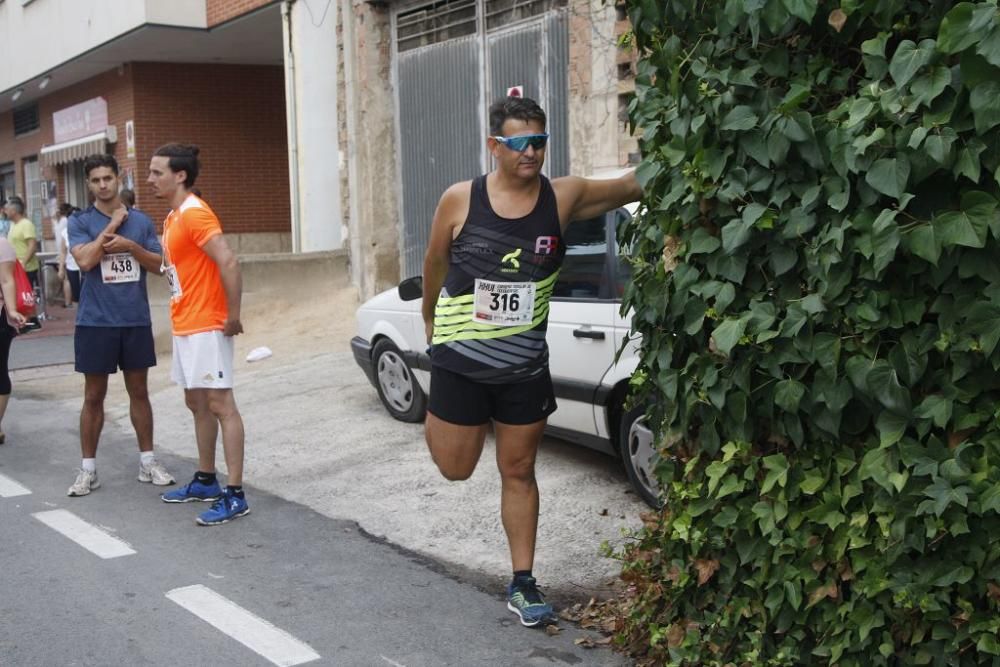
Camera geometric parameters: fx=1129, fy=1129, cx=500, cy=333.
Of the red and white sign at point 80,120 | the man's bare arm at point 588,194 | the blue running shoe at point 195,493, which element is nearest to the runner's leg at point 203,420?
the blue running shoe at point 195,493

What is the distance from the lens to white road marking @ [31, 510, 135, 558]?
5.52m

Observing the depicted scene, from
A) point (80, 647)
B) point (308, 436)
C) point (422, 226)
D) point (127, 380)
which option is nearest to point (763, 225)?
point (80, 647)

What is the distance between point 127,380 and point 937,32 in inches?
204

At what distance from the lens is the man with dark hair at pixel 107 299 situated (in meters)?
6.55

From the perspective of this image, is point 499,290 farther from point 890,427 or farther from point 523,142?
point 890,427

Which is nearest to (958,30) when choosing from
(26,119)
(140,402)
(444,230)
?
(444,230)

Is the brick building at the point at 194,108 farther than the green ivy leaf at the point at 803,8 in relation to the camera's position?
Yes

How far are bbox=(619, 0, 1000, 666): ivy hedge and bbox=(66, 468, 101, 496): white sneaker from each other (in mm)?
4173

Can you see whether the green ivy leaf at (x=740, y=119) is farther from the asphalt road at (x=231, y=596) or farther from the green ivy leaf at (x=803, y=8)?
the asphalt road at (x=231, y=596)

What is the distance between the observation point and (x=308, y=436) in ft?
26.3

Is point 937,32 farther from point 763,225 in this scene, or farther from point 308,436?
point 308,436

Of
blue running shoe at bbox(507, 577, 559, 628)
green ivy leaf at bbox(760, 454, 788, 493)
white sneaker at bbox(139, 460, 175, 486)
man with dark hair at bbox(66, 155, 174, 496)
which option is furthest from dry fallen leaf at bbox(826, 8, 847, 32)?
white sneaker at bbox(139, 460, 175, 486)

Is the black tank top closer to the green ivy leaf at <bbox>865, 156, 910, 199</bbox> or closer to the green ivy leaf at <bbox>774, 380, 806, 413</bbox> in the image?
the green ivy leaf at <bbox>774, 380, 806, 413</bbox>

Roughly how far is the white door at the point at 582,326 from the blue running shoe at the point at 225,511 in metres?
1.76
